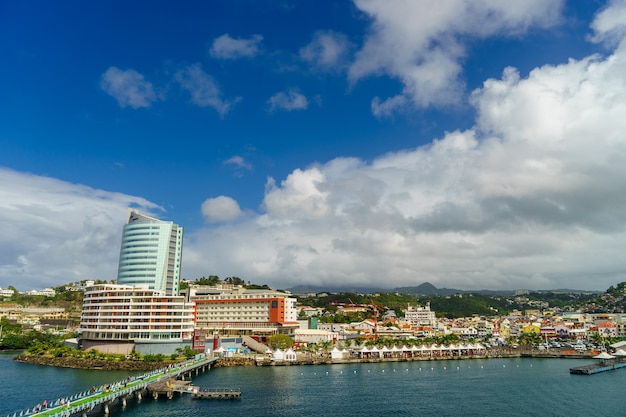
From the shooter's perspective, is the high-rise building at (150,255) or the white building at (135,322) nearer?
the white building at (135,322)

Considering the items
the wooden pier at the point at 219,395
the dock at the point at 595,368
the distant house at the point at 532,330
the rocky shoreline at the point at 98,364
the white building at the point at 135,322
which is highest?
the white building at the point at 135,322

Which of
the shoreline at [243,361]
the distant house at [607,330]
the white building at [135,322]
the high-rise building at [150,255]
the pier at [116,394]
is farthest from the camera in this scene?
the distant house at [607,330]

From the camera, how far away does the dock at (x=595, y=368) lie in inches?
2969

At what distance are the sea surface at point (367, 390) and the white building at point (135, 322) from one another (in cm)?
1099

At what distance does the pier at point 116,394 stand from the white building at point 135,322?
15.7 meters

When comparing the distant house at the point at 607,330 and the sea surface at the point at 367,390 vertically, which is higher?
the distant house at the point at 607,330

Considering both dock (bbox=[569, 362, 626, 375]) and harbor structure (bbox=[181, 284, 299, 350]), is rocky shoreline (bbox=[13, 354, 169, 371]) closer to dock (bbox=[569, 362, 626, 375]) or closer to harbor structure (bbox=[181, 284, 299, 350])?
harbor structure (bbox=[181, 284, 299, 350])

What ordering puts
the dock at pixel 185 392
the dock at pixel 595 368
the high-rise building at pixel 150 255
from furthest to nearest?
the high-rise building at pixel 150 255, the dock at pixel 595 368, the dock at pixel 185 392

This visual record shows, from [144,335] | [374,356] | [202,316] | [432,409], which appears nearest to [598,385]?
[432,409]

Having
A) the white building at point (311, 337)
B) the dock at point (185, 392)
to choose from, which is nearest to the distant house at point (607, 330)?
the white building at point (311, 337)

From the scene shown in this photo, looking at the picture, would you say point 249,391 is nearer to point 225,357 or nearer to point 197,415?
point 197,415

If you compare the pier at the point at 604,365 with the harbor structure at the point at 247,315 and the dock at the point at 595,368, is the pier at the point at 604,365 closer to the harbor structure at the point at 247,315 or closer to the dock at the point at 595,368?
the dock at the point at 595,368

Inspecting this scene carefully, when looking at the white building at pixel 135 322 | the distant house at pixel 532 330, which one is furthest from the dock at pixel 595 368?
the white building at pixel 135 322

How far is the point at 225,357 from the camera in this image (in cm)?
9175
